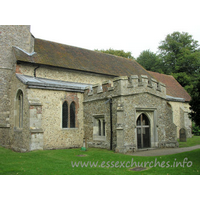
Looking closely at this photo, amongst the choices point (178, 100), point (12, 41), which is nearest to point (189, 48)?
point (178, 100)

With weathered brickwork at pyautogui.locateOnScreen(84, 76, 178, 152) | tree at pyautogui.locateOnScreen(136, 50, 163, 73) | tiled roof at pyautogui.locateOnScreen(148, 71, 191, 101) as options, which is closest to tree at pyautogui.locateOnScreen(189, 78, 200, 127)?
weathered brickwork at pyautogui.locateOnScreen(84, 76, 178, 152)

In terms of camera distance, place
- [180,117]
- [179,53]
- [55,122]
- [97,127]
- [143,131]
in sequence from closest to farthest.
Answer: [143,131]
[55,122]
[97,127]
[180,117]
[179,53]

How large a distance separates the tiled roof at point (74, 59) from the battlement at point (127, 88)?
193 inches

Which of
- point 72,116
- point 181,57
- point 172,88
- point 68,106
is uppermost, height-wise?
point 181,57

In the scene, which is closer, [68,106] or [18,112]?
[18,112]

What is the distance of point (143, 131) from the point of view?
13641mm

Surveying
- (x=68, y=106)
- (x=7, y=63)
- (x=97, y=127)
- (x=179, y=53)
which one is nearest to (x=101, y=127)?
(x=97, y=127)

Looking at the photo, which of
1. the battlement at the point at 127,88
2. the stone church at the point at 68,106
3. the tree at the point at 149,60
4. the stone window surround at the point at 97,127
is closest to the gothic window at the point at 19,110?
the stone church at the point at 68,106

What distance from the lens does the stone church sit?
12664mm

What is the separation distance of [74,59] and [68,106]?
6.55m

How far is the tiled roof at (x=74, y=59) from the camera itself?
56.4ft

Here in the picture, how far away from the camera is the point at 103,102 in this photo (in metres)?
14.0

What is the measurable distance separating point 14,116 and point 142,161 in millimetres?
10091

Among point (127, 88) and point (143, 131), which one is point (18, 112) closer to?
point (127, 88)
